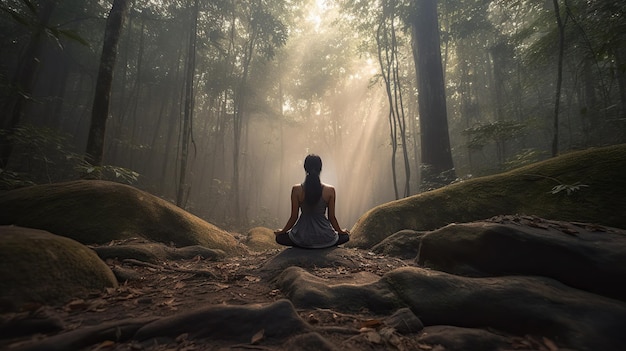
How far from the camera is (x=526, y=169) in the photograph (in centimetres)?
446

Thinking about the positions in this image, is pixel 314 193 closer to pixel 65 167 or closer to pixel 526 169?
pixel 526 169

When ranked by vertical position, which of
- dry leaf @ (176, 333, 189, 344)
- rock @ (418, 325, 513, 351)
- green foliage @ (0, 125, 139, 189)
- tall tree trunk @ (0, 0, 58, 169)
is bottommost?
rock @ (418, 325, 513, 351)

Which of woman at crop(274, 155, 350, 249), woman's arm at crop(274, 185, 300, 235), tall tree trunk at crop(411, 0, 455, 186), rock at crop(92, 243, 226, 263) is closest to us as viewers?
rock at crop(92, 243, 226, 263)

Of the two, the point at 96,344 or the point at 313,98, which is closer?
the point at 96,344

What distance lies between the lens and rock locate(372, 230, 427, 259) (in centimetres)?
442

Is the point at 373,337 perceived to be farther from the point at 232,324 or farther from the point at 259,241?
the point at 259,241

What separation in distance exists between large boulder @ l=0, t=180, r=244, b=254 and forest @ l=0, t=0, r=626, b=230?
1.08 m

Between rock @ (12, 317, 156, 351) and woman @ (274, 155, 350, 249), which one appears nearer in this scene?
rock @ (12, 317, 156, 351)

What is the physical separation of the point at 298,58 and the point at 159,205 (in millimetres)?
26100

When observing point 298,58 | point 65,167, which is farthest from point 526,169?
point 298,58

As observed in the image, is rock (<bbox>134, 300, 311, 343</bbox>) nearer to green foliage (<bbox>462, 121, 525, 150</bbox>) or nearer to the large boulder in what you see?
the large boulder

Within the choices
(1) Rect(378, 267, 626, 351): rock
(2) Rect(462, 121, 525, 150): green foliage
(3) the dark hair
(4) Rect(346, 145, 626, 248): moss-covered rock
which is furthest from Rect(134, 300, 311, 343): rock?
(2) Rect(462, 121, 525, 150): green foliage

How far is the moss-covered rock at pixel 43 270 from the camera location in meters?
1.92

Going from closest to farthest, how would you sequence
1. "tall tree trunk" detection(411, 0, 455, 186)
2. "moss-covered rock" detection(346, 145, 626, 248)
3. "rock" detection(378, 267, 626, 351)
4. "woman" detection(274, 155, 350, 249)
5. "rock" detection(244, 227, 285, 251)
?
"rock" detection(378, 267, 626, 351) < "moss-covered rock" detection(346, 145, 626, 248) < "woman" detection(274, 155, 350, 249) < "rock" detection(244, 227, 285, 251) < "tall tree trunk" detection(411, 0, 455, 186)
